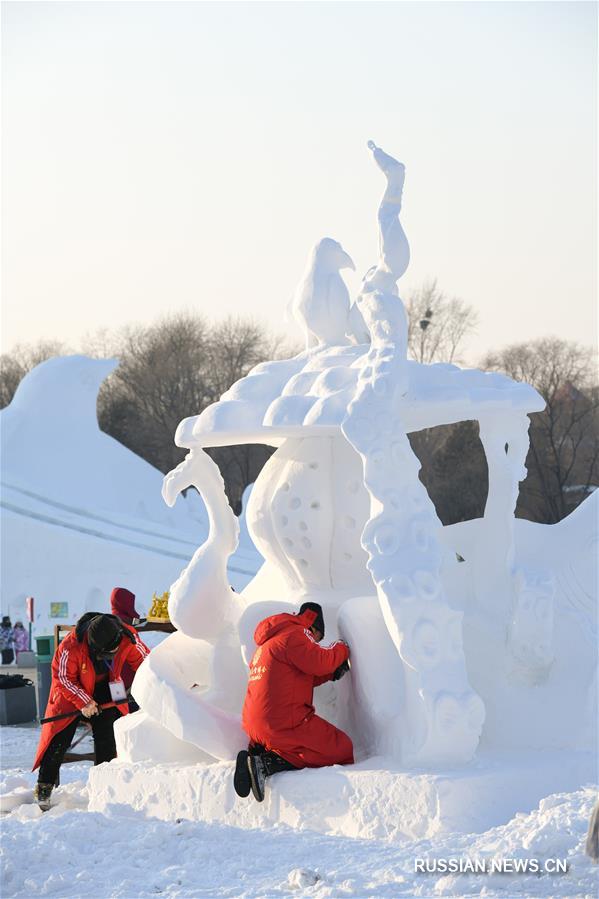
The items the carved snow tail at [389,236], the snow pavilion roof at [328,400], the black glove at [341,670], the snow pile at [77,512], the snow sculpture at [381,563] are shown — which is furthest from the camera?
the snow pile at [77,512]

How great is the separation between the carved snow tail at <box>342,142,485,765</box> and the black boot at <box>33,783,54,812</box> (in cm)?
238

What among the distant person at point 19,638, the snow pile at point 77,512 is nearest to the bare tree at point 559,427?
the snow pile at point 77,512

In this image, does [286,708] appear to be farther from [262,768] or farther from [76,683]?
[76,683]

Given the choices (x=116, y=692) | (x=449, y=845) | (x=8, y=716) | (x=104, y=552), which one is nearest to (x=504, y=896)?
(x=449, y=845)

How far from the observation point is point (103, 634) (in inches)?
292

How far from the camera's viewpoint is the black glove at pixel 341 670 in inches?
256

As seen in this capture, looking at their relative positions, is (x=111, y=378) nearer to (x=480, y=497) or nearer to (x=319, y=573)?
(x=480, y=497)

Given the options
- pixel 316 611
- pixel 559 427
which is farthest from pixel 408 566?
pixel 559 427

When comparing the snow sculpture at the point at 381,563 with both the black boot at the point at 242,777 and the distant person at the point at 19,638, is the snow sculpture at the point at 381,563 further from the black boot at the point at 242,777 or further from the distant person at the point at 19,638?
the distant person at the point at 19,638

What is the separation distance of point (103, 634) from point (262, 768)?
153cm

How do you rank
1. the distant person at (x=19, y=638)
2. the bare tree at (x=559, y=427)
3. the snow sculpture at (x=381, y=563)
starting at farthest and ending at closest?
the bare tree at (x=559, y=427)
the distant person at (x=19, y=638)
the snow sculpture at (x=381, y=563)

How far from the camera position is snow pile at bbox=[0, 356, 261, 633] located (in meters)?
20.6

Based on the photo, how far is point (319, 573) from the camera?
23.8 feet

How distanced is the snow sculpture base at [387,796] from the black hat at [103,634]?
1.05 m
